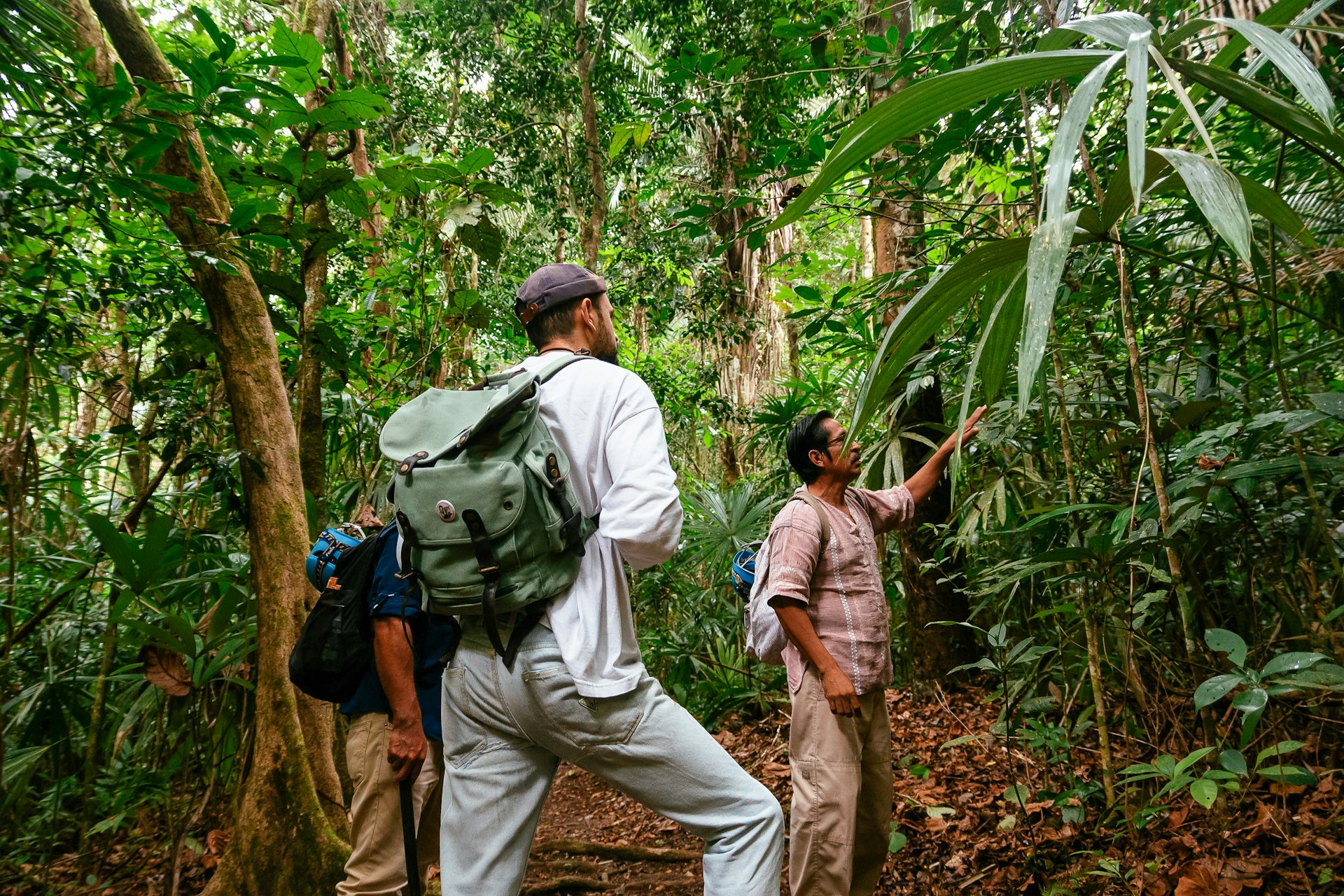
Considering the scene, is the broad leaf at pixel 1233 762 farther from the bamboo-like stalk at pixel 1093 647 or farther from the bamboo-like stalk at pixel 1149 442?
the bamboo-like stalk at pixel 1093 647

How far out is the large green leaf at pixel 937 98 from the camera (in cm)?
112

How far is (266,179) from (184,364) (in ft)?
2.94

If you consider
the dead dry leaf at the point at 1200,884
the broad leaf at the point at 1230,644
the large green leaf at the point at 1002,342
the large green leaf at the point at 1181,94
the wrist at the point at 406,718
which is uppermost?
the large green leaf at the point at 1181,94

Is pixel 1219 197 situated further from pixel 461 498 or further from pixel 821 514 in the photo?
pixel 821 514

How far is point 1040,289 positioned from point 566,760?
1345mm

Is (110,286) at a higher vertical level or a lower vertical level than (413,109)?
lower

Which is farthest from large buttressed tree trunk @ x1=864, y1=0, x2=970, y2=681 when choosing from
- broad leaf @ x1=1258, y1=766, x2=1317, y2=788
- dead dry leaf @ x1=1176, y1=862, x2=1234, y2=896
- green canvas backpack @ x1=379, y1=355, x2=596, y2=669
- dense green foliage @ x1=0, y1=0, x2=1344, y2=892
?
green canvas backpack @ x1=379, y1=355, x2=596, y2=669

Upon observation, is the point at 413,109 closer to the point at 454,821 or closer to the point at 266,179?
the point at 266,179

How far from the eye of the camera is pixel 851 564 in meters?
2.79

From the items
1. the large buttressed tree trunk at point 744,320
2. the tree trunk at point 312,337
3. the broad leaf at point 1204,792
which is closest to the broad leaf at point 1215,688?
the broad leaf at point 1204,792

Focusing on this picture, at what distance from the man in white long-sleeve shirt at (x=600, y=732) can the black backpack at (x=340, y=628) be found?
812 millimetres

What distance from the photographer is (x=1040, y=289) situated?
0.93 meters

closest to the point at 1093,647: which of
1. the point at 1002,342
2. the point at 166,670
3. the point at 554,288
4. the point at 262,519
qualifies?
the point at 1002,342

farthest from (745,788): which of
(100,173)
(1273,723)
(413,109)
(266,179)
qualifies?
(413,109)
